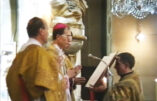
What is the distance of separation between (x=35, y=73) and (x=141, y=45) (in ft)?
16.1

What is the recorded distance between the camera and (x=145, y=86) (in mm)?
7348

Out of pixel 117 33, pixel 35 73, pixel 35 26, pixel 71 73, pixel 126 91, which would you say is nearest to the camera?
pixel 35 73

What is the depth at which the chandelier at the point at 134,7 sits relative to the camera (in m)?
6.48

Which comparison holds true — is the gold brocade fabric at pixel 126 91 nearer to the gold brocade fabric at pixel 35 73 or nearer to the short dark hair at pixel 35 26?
the gold brocade fabric at pixel 35 73

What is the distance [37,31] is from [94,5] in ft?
17.5

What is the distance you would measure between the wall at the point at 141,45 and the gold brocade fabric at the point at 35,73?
4.57 m

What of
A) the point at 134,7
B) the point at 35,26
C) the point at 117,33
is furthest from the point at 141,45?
the point at 35,26

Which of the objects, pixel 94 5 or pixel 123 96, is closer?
pixel 123 96

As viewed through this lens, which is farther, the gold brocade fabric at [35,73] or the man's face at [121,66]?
the man's face at [121,66]

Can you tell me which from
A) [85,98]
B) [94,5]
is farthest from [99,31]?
[85,98]

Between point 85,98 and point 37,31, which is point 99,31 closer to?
point 85,98

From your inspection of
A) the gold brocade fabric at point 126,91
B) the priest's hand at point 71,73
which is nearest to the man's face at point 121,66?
the gold brocade fabric at point 126,91

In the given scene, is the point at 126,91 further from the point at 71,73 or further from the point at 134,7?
the point at 134,7

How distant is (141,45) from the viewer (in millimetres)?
7355
